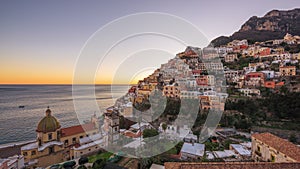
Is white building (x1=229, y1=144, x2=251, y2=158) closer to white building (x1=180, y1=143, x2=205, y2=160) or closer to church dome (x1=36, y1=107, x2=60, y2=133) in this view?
white building (x1=180, y1=143, x2=205, y2=160)

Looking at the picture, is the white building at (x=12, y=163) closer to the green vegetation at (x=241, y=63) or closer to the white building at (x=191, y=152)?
the white building at (x=191, y=152)

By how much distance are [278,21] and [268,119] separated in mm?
50509

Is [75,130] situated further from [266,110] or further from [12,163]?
[266,110]

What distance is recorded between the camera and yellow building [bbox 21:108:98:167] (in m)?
8.27

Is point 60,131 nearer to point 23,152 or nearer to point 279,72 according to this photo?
point 23,152

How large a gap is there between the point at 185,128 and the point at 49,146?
8615mm

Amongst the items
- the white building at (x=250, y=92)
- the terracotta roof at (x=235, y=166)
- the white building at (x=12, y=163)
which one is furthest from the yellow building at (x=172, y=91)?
the terracotta roof at (x=235, y=166)

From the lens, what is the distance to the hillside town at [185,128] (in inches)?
267

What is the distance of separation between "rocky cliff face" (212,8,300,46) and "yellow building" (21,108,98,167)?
44.9 m

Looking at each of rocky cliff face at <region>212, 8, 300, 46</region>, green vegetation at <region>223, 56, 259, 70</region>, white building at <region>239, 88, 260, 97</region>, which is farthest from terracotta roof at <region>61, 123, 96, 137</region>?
rocky cliff face at <region>212, 8, 300, 46</region>

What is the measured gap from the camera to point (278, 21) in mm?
49219

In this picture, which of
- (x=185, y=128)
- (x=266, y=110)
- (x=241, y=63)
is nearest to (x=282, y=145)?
(x=185, y=128)

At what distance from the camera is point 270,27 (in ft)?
160

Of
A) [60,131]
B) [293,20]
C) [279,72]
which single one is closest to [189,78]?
[279,72]
